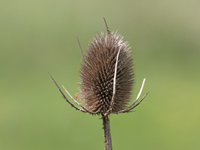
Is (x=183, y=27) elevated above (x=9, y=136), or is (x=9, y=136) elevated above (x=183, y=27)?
(x=183, y=27)

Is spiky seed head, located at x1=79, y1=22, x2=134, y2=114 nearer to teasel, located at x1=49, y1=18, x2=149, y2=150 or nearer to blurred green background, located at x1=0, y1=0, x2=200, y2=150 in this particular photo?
teasel, located at x1=49, y1=18, x2=149, y2=150

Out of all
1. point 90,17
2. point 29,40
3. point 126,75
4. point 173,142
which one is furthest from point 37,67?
point 126,75

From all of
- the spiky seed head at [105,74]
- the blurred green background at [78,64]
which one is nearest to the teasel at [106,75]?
the spiky seed head at [105,74]

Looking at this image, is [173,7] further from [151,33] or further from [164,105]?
[164,105]

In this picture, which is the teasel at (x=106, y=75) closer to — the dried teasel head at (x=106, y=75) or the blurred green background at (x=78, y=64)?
the dried teasel head at (x=106, y=75)

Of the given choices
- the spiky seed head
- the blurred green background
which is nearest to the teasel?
the spiky seed head

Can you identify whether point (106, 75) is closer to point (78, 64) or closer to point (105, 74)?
point (105, 74)

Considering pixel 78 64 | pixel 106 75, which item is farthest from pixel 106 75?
pixel 78 64
